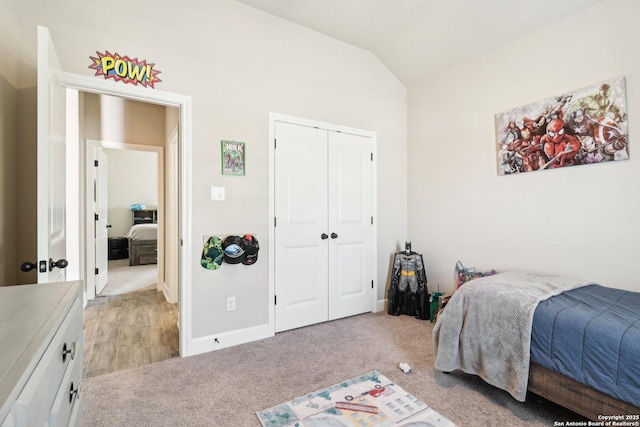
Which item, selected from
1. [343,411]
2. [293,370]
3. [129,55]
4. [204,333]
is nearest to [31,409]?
[343,411]

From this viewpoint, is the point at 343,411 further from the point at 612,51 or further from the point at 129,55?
the point at 612,51

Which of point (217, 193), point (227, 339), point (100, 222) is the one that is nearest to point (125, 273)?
point (100, 222)

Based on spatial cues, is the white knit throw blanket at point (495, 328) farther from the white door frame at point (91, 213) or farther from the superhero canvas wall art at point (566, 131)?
the white door frame at point (91, 213)

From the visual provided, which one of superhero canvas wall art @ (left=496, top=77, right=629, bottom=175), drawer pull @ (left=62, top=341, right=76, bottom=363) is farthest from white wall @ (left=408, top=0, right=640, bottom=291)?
drawer pull @ (left=62, top=341, right=76, bottom=363)

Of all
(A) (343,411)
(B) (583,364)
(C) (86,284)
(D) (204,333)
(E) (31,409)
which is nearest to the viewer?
(E) (31,409)

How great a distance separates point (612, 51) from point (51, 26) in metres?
3.84

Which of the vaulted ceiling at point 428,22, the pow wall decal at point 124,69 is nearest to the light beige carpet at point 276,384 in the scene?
the pow wall decal at point 124,69

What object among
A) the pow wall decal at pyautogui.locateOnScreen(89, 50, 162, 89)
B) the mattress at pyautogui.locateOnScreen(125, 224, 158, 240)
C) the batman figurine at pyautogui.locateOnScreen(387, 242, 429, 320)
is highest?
the pow wall decal at pyautogui.locateOnScreen(89, 50, 162, 89)

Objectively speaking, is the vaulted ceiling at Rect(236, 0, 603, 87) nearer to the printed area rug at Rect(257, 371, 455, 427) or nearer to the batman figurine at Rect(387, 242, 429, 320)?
the batman figurine at Rect(387, 242, 429, 320)

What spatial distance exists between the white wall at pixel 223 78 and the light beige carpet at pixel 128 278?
8.72ft

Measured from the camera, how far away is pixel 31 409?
64cm

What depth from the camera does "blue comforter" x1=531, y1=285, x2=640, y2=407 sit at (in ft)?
4.48

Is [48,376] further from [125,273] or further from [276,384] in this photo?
[125,273]

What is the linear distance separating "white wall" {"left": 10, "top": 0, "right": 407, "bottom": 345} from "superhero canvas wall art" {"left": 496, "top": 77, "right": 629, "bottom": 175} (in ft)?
5.14
